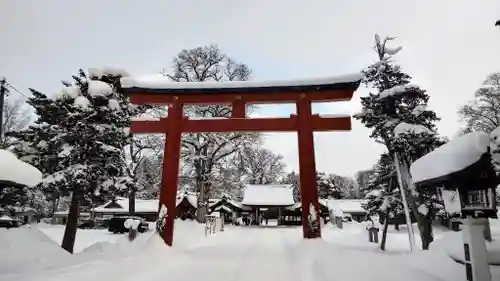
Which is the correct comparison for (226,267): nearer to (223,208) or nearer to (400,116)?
(400,116)

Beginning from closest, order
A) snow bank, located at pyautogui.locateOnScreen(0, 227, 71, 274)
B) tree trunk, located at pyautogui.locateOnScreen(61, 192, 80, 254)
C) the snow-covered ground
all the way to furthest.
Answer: the snow-covered ground, snow bank, located at pyautogui.locateOnScreen(0, 227, 71, 274), tree trunk, located at pyautogui.locateOnScreen(61, 192, 80, 254)

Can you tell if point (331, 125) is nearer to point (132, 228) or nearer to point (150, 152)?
point (132, 228)

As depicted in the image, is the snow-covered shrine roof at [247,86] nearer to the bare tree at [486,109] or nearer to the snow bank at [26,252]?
the snow bank at [26,252]

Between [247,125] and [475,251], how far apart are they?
8.37 meters

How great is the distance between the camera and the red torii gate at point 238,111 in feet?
40.8

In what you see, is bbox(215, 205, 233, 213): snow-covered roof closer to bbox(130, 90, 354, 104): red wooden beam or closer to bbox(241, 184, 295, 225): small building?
bbox(241, 184, 295, 225): small building

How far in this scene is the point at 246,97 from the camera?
13289mm

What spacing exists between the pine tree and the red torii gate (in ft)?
4.07

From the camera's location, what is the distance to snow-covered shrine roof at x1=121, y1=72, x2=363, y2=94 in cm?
1266

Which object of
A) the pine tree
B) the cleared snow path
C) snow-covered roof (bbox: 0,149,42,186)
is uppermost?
the pine tree

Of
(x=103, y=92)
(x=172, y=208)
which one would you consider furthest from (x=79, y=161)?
(x=172, y=208)

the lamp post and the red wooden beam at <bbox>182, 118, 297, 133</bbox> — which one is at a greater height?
the red wooden beam at <bbox>182, 118, 297, 133</bbox>

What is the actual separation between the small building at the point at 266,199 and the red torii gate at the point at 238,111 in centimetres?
2388

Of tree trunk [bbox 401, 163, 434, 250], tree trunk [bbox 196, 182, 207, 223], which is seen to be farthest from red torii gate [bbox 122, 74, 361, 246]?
tree trunk [bbox 196, 182, 207, 223]
